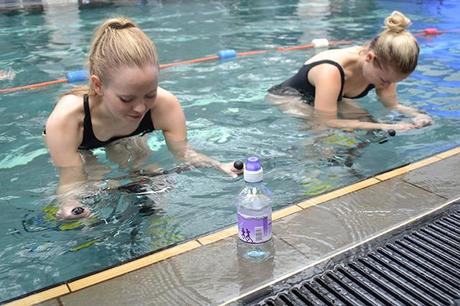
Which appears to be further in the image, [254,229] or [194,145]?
[194,145]

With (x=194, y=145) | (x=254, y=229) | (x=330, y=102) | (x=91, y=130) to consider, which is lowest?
(x=194, y=145)

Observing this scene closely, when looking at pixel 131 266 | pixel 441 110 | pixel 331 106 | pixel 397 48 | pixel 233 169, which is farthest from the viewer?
pixel 441 110

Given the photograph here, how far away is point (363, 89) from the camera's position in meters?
4.30

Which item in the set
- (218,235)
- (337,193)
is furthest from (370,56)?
(218,235)

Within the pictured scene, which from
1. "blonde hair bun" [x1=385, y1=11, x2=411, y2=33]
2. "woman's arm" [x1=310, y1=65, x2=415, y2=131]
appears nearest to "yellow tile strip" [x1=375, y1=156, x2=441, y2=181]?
"woman's arm" [x1=310, y1=65, x2=415, y2=131]

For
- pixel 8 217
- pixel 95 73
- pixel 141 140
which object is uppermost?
pixel 95 73

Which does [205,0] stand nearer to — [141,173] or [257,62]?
[257,62]

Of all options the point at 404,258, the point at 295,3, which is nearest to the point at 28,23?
the point at 295,3

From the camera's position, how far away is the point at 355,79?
4195 millimetres

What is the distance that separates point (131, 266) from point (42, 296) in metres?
0.41

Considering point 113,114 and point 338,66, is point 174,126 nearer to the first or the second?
point 113,114

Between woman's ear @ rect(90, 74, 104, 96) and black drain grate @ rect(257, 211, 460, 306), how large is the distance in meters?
1.46

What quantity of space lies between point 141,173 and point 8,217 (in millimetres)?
894

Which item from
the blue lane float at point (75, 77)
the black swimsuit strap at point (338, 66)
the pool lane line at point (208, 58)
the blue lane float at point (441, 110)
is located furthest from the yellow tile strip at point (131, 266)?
the blue lane float at point (75, 77)
